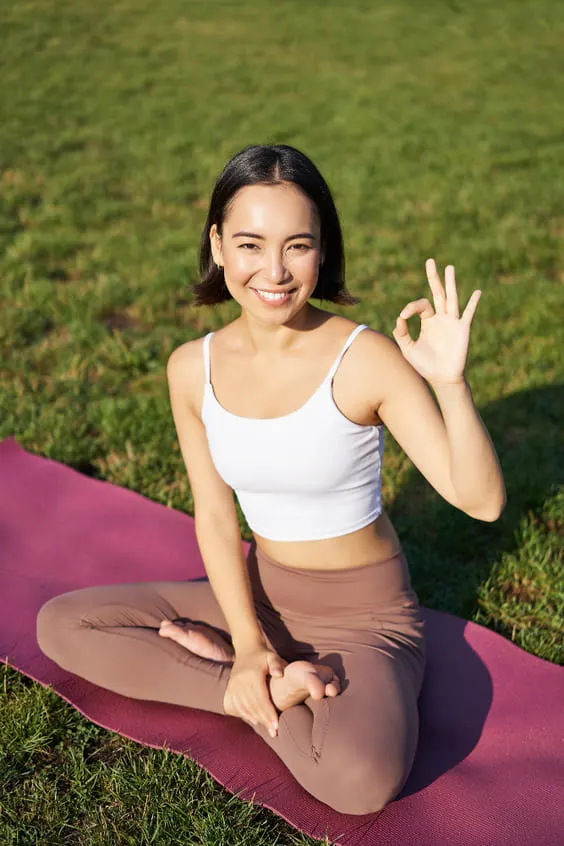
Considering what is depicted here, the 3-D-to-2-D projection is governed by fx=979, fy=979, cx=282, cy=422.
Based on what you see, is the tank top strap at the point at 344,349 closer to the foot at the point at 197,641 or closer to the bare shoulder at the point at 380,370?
the bare shoulder at the point at 380,370

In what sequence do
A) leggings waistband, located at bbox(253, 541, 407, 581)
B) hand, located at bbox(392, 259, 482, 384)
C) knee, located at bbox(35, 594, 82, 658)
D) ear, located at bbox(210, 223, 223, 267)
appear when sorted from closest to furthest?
hand, located at bbox(392, 259, 482, 384) → ear, located at bbox(210, 223, 223, 267) → leggings waistband, located at bbox(253, 541, 407, 581) → knee, located at bbox(35, 594, 82, 658)

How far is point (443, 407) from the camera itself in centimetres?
245

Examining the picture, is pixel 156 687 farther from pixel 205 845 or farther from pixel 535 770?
pixel 535 770

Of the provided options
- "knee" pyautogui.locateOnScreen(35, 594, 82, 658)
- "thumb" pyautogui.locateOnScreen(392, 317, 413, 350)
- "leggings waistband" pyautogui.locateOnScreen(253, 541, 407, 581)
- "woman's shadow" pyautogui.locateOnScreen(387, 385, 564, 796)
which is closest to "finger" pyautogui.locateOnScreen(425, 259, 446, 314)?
"thumb" pyautogui.locateOnScreen(392, 317, 413, 350)

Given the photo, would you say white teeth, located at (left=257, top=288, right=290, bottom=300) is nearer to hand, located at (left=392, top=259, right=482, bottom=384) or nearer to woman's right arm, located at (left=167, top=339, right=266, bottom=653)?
hand, located at (left=392, top=259, right=482, bottom=384)

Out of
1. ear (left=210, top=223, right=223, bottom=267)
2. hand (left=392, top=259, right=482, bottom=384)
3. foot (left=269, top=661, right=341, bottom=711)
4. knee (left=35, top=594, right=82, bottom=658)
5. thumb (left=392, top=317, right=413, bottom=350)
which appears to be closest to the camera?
hand (left=392, top=259, right=482, bottom=384)

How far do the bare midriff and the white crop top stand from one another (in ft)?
0.09

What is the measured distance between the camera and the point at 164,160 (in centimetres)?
884

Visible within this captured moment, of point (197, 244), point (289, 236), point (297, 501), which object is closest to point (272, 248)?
point (289, 236)

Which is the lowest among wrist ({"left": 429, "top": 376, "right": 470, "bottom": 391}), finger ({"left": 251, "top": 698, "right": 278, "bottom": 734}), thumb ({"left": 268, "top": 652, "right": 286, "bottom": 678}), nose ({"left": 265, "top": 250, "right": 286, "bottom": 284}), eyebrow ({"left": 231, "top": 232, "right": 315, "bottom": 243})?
finger ({"left": 251, "top": 698, "right": 278, "bottom": 734})

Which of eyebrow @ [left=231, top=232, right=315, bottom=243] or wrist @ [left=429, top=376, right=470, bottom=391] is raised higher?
eyebrow @ [left=231, top=232, right=315, bottom=243]

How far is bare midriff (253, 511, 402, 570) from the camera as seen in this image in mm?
2895

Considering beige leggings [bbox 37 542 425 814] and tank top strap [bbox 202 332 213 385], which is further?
tank top strap [bbox 202 332 213 385]

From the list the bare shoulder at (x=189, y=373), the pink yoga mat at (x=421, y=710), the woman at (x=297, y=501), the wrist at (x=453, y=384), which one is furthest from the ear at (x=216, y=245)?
the pink yoga mat at (x=421, y=710)
